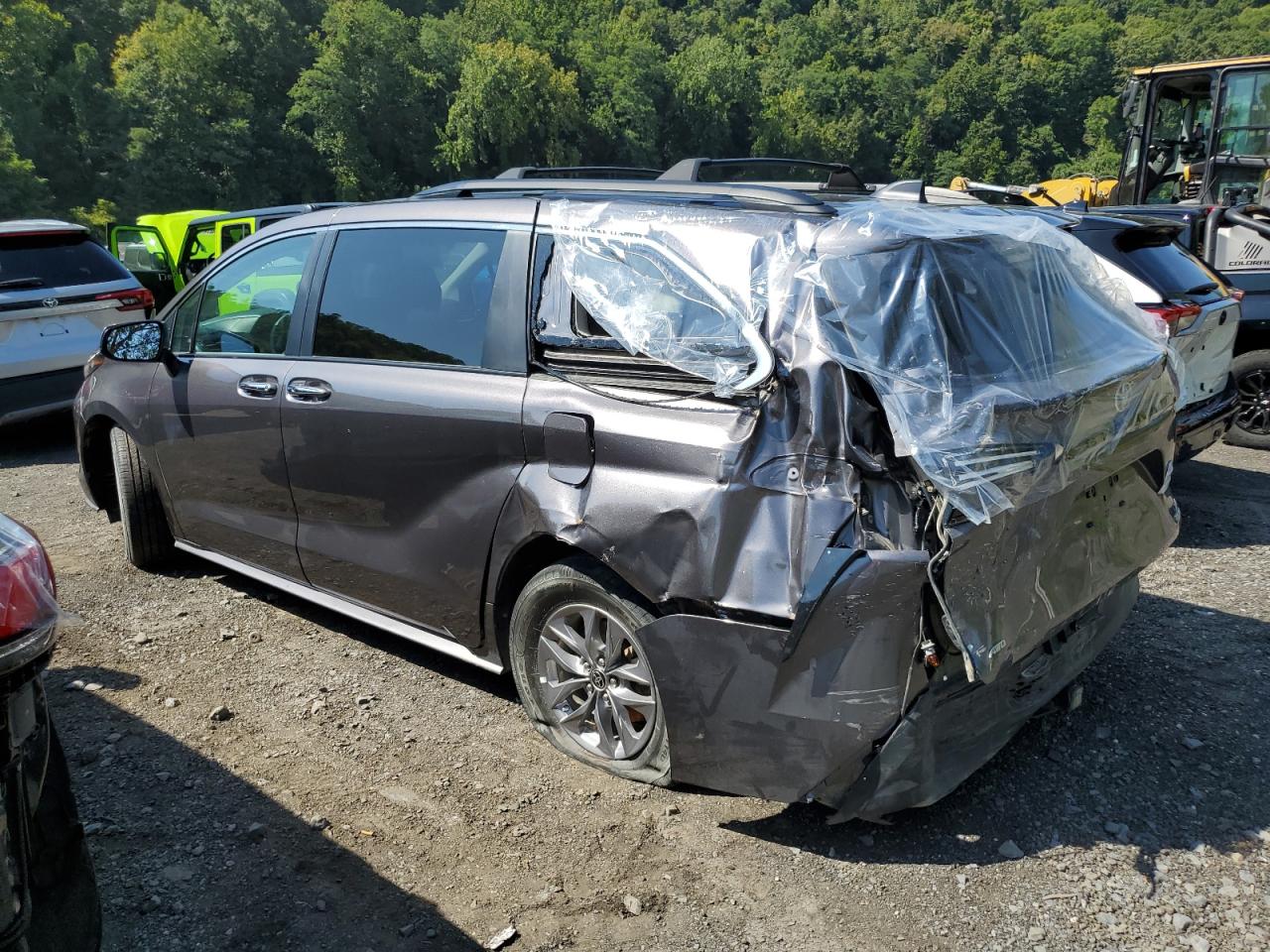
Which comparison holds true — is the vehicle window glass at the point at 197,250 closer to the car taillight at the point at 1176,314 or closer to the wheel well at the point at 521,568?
the wheel well at the point at 521,568

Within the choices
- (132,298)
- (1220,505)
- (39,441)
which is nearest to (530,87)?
(132,298)

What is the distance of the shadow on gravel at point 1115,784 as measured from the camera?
2988mm

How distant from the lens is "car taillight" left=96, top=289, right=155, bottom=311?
825 centimetres

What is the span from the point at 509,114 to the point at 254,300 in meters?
70.7

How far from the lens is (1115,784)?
Result: 3254 millimetres

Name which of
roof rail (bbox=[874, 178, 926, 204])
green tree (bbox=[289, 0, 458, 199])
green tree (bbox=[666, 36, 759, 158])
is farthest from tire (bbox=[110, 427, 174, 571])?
green tree (bbox=[666, 36, 759, 158])

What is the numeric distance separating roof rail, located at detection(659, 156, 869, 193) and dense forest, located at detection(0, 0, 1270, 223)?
4626cm

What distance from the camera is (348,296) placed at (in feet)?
12.8

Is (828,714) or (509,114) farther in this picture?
(509,114)

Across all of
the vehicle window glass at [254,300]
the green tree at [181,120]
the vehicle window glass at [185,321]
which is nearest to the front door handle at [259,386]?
the vehicle window glass at [254,300]

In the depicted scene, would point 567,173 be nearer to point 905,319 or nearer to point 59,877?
point 905,319

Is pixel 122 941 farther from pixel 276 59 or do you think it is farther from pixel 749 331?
pixel 276 59

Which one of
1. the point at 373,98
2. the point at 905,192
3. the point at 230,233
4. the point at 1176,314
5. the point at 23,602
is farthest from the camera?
the point at 373,98

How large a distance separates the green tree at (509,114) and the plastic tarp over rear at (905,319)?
65560 millimetres
